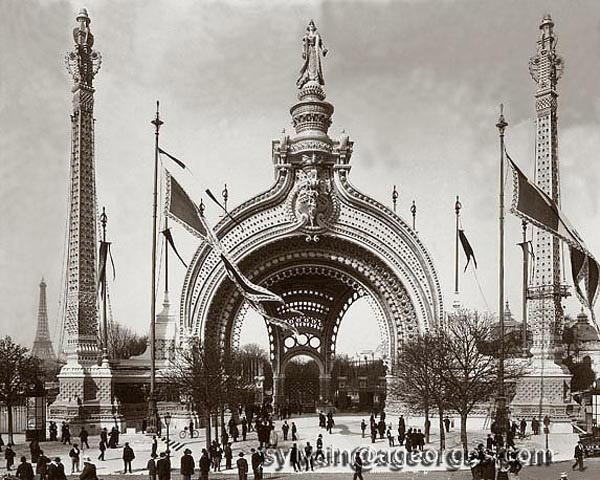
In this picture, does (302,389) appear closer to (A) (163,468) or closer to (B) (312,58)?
(B) (312,58)

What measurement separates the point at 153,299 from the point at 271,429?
7985 millimetres

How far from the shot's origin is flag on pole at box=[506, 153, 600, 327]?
3183cm

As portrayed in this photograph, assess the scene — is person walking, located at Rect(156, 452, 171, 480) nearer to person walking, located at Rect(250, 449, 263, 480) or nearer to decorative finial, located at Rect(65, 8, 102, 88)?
person walking, located at Rect(250, 449, 263, 480)

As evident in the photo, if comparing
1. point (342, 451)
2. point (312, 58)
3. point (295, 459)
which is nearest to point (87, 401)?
point (342, 451)

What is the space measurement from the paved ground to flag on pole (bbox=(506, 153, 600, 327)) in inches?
262

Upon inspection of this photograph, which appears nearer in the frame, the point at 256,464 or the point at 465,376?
the point at 256,464

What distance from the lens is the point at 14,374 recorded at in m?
39.0

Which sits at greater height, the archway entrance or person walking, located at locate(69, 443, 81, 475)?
person walking, located at locate(69, 443, 81, 475)

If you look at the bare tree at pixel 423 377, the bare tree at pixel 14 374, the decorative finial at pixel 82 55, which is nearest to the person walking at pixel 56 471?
the bare tree at pixel 14 374

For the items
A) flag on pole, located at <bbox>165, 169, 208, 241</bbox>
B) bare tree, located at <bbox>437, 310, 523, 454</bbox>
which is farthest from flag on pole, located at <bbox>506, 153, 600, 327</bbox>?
flag on pole, located at <bbox>165, 169, 208, 241</bbox>

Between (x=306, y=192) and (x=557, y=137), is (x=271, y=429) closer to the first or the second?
(x=306, y=192)

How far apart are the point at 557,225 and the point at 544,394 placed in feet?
30.3

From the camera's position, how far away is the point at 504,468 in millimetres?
21812

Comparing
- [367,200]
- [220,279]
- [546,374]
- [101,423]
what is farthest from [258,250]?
[546,374]
